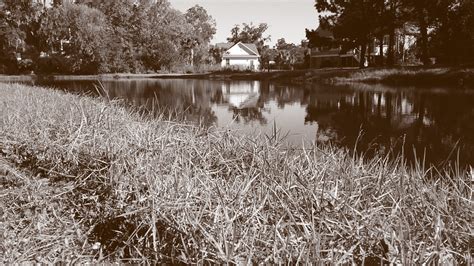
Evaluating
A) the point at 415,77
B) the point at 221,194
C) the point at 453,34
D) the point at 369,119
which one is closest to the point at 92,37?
the point at 415,77

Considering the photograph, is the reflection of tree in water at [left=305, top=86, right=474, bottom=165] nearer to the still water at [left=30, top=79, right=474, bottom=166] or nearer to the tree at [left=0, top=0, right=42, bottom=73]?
the still water at [left=30, top=79, right=474, bottom=166]

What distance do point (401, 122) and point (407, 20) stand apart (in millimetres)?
27184

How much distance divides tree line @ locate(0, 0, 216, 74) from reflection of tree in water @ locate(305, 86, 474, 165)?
38719 mm

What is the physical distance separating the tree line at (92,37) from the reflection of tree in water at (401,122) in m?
38.7

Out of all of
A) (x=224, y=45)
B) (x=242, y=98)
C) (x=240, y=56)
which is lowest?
(x=242, y=98)

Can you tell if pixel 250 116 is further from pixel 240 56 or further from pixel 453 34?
pixel 240 56

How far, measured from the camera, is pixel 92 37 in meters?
54.6

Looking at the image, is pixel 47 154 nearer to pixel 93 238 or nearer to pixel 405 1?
pixel 93 238

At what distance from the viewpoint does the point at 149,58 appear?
6412 centimetres

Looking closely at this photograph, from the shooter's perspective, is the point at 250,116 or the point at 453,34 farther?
the point at 453,34

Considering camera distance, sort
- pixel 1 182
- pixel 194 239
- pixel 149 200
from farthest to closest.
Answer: pixel 1 182 < pixel 149 200 < pixel 194 239

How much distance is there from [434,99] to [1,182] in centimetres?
2223

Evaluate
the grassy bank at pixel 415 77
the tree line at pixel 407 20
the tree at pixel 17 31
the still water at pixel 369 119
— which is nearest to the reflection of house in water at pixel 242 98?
the still water at pixel 369 119

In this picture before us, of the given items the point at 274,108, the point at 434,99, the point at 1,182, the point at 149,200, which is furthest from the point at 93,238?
the point at 434,99
